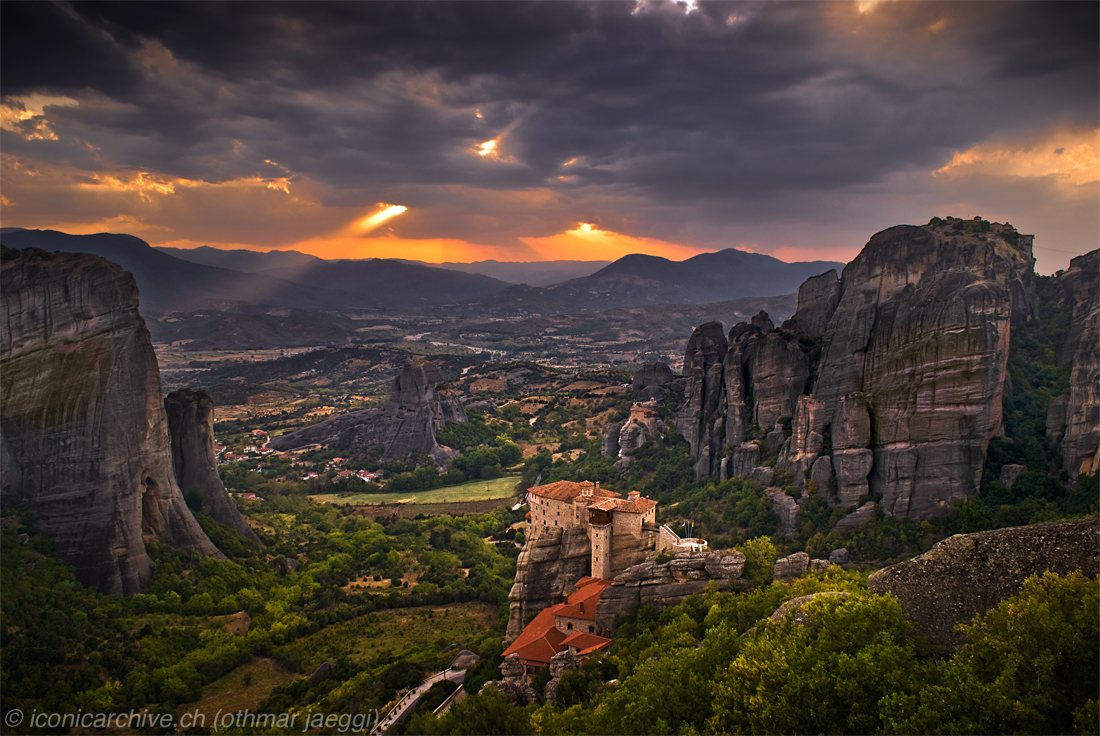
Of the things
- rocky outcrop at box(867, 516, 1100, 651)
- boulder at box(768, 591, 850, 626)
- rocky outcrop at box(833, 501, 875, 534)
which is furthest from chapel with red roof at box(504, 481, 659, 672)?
rocky outcrop at box(867, 516, 1100, 651)

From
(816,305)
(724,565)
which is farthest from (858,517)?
(816,305)

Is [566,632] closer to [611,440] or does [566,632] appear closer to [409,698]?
[409,698]

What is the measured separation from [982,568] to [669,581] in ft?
59.2

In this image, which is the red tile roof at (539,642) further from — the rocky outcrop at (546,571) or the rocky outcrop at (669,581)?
the rocky outcrop at (669,581)

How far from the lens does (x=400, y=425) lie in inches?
4419

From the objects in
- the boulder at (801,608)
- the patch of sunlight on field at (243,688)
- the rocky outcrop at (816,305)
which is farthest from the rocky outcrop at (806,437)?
the patch of sunlight on field at (243,688)

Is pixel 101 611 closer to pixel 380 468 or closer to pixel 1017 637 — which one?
pixel 1017 637

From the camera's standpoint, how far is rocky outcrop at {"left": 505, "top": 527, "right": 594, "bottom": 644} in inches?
1642

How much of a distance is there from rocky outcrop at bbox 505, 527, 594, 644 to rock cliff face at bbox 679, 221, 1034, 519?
19564mm

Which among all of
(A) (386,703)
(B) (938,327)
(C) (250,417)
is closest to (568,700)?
(A) (386,703)

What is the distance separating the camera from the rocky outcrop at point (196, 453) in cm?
5725

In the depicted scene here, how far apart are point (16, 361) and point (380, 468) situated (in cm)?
5986

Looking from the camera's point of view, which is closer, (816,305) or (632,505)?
(632,505)

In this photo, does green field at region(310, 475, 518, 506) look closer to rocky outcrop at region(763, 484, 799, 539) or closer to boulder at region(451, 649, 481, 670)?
rocky outcrop at region(763, 484, 799, 539)
